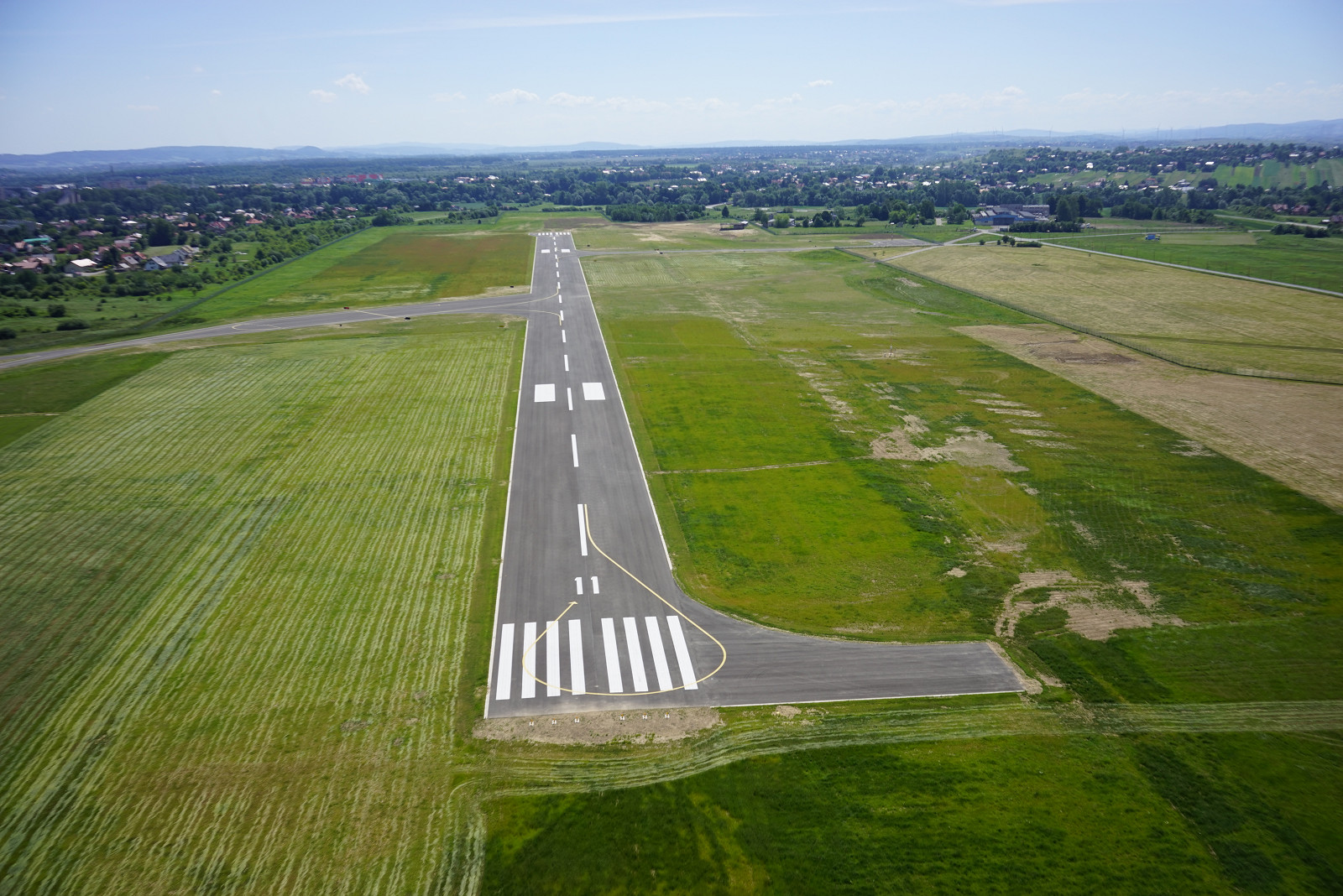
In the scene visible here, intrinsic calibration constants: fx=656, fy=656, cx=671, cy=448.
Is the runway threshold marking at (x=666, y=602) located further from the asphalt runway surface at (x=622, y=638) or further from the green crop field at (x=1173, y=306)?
the green crop field at (x=1173, y=306)

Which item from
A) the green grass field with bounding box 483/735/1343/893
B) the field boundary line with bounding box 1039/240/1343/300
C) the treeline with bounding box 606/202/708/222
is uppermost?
the treeline with bounding box 606/202/708/222

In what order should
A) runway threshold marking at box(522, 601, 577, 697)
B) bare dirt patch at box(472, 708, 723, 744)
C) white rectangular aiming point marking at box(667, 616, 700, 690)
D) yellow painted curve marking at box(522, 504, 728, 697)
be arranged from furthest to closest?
white rectangular aiming point marking at box(667, 616, 700, 690) < runway threshold marking at box(522, 601, 577, 697) < yellow painted curve marking at box(522, 504, 728, 697) < bare dirt patch at box(472, 708, 723, 744)

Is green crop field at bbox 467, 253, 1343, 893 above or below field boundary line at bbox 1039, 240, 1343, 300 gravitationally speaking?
below

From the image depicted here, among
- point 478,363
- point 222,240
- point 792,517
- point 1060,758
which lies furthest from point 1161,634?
point 222,240

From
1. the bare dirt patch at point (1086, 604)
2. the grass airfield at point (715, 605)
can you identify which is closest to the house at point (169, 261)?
the grass airfield at point (715, 605)

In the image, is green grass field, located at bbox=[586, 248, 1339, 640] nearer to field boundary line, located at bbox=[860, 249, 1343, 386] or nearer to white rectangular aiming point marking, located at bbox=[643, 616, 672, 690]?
white rectangular aiming point marking, located at bbox=[643, 616, 672, 690]

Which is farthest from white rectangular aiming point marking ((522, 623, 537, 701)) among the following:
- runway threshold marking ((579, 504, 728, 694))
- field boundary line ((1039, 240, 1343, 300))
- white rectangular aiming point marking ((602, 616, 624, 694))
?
field boundary line ((1039, 240, 1343, 300))

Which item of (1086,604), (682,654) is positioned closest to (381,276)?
(682,654)
